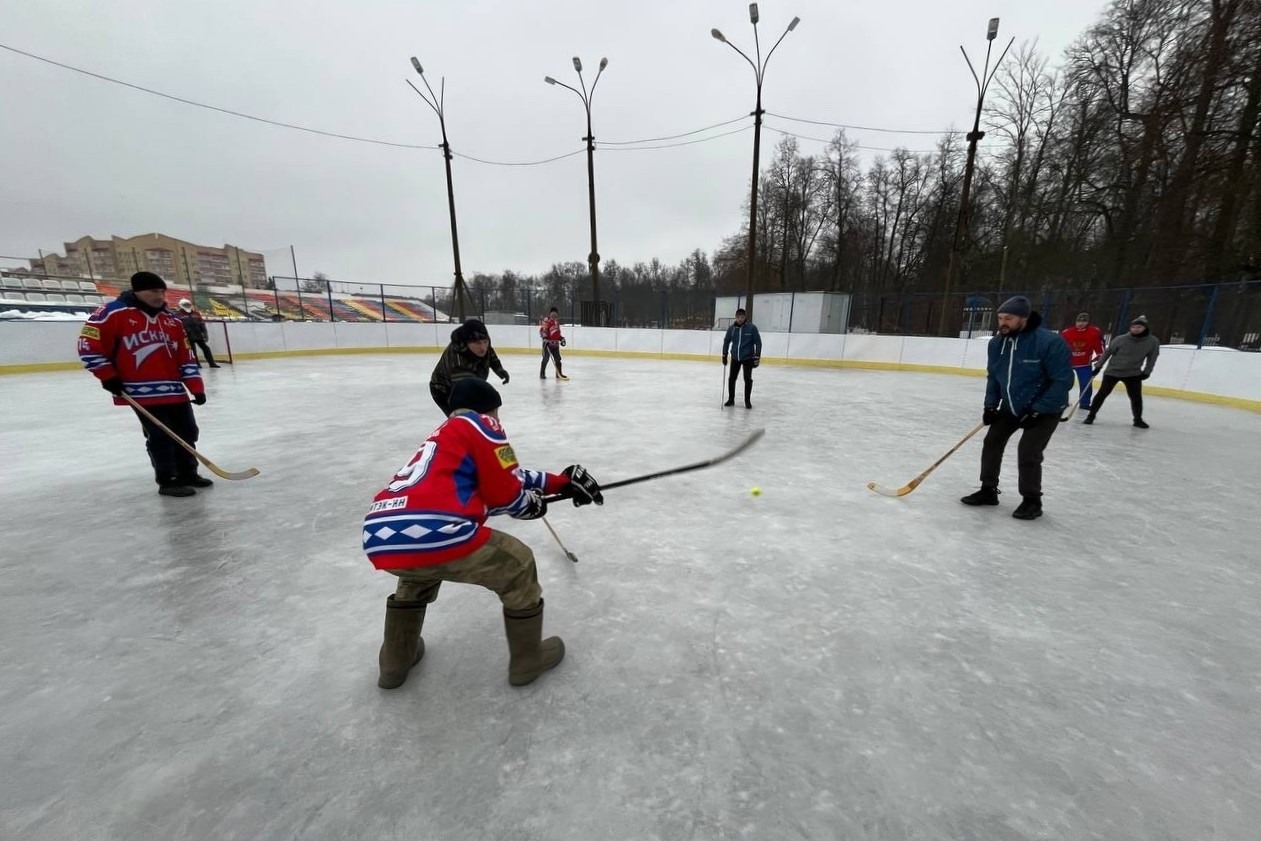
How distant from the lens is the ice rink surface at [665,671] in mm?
1643

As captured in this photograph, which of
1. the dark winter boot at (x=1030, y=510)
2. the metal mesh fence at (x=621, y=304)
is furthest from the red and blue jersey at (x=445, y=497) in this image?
the metal mesh fence at (x=621, y=304)

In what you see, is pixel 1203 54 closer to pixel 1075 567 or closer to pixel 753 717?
pixel 1075 567

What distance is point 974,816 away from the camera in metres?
1.62

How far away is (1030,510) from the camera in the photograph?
4.05 meters

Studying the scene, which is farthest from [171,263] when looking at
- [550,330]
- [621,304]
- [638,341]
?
[550,330]

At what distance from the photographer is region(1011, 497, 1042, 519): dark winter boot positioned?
13.3 ft

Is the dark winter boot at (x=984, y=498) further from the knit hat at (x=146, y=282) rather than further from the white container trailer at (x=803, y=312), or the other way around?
the white container trailer at (x=803, y=312)

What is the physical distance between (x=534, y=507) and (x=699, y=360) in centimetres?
1467

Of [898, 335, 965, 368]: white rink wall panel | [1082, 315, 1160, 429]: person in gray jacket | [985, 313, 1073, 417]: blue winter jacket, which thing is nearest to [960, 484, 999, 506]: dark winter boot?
[985, 313, 1073, 417]: blue winter jacket

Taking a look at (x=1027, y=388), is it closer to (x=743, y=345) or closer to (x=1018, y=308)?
(x=1018, y=308)

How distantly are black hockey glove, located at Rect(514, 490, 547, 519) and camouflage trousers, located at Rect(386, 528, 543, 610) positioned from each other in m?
0.11

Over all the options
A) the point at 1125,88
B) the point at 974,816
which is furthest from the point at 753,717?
the point at 1125,88

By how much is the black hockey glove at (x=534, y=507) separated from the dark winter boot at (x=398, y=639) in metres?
0.58

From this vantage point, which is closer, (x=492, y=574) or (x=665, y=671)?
(x=492, y=574)
